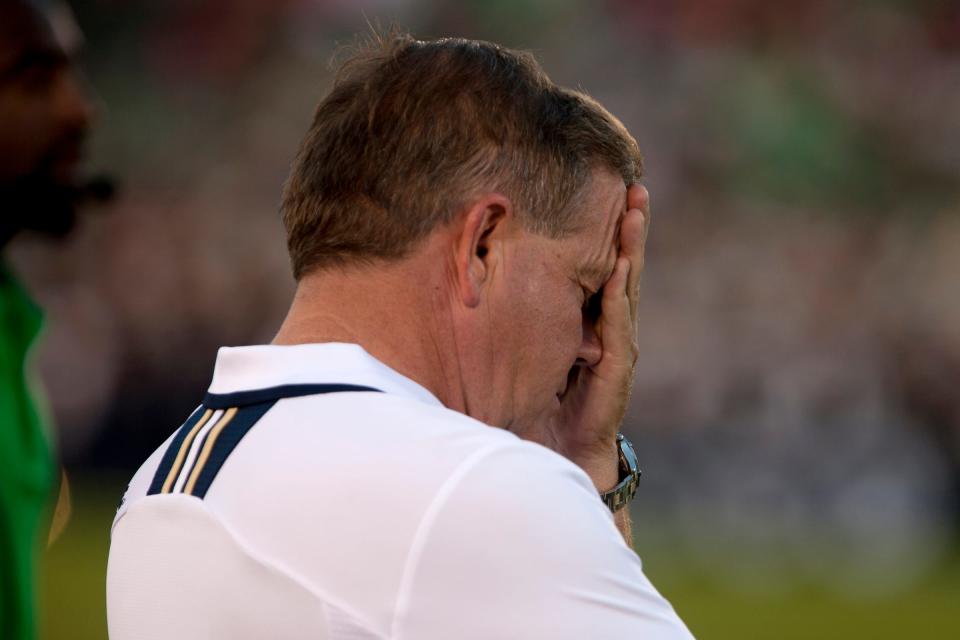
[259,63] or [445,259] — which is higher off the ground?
[445,259]

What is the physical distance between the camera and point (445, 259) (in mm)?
1450

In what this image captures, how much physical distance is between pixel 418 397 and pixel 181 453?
256mm

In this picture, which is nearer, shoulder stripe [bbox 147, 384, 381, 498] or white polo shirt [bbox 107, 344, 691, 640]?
white polo shirt [bbox 107, 344, 691, 640]

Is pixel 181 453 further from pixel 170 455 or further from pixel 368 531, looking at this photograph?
pixel 368 531

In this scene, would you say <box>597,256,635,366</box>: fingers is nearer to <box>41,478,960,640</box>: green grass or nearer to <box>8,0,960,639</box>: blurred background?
<box>41,478,960,640</box>: green grass

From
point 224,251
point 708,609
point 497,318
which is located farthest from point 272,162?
point 497,318

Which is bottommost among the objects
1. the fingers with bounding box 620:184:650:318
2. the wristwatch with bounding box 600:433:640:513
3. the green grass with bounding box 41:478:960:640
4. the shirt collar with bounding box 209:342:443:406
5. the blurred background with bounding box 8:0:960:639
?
the green grass with bounding box 41:478:960:640

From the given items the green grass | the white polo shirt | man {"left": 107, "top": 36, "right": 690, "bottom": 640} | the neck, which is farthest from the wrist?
the green grass

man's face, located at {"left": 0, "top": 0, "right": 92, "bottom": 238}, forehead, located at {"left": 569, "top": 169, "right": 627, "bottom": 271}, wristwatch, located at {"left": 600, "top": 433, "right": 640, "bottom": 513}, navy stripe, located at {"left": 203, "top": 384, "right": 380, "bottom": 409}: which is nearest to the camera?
navy stripe, located at {"left": 203, "top": 384, "right": 380, "bottom": 409}

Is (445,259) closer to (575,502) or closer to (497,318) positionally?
(497,318)

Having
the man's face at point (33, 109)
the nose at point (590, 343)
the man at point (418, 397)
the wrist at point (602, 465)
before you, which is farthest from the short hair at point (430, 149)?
the man's face at point (33, 109)

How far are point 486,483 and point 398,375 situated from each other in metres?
0.27

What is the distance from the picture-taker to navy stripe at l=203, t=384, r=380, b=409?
129 cm

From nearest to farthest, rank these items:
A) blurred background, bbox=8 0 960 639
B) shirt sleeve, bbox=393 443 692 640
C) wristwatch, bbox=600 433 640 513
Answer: shirt sleeve, bbox=393 443 692 640, wristwatch, bbox=600 433 640 513, blurred background, bbox=8 0 960 639
